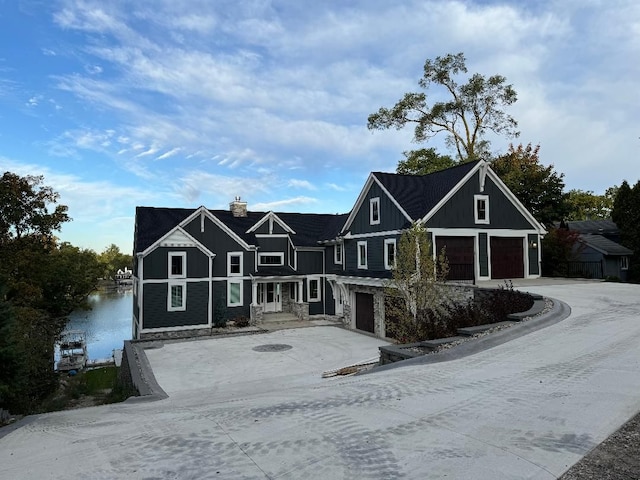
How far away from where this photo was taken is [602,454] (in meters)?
4.53

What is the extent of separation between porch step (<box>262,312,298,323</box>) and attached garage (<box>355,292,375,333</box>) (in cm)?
510

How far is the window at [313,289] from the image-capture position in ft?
102

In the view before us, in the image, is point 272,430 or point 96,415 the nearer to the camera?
point 272,430

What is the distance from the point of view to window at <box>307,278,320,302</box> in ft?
102

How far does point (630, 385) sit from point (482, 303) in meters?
6.71

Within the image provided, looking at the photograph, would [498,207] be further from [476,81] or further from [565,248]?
[476,81]

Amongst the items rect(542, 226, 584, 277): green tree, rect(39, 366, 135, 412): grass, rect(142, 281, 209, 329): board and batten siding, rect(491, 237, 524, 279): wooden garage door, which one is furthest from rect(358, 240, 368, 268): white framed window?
rect(39, 366, 135, 412): grass

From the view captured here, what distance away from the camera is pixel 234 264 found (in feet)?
90.8

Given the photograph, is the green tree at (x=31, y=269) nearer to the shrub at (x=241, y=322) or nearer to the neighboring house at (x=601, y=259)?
the shrub at (x=241, y=322)

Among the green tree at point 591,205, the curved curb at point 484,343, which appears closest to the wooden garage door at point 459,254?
the curved curb at point 484,343

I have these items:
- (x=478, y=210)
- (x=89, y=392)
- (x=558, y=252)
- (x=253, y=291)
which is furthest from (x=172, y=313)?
(x=558, y=252)

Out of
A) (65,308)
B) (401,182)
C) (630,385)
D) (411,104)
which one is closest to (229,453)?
(630,385)

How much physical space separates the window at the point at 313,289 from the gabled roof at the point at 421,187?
1066 cm

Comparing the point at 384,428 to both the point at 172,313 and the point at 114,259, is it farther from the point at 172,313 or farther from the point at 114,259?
the point at 114,259
